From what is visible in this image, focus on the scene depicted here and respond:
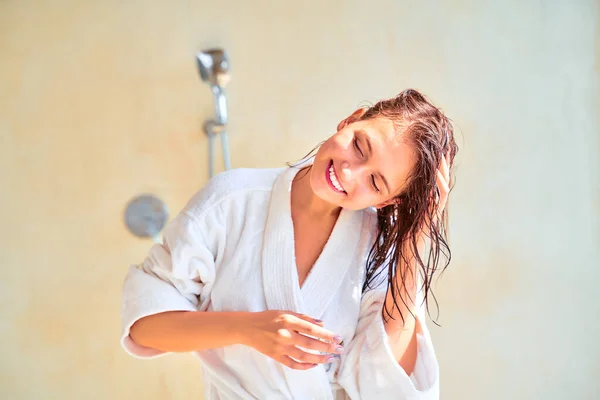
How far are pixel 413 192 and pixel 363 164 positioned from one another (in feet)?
0.42

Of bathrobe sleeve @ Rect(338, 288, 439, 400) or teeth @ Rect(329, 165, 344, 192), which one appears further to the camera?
bathrobe sleeve @ Rect(338, 288, 439, 400)

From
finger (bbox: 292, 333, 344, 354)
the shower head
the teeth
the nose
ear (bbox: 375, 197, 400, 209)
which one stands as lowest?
finger (bbox: 292, 333, 344, 354)

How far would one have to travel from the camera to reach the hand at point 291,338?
1.12m

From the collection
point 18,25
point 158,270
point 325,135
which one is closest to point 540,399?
point 325,135

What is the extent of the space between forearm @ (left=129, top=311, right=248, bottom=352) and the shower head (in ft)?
2.95

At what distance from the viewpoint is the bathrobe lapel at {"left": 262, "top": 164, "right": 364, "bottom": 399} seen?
1.29 m

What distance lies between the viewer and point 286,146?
6.59ft

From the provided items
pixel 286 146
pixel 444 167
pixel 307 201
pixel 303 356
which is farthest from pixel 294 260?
pixel 286 146

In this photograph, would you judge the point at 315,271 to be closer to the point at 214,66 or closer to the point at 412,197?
the point at 412,197

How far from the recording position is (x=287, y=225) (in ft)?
4.28

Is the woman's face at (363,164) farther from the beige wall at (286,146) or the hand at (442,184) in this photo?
the beige wall at (286,146)

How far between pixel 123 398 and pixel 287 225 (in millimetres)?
1024

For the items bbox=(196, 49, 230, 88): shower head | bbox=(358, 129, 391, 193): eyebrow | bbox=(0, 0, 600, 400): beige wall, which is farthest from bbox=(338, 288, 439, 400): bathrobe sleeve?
bbox=(196, 49, 230, 88): shower head

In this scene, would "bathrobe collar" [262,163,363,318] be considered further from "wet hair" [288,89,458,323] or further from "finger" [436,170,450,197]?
"finger" [436,170,450,197]
